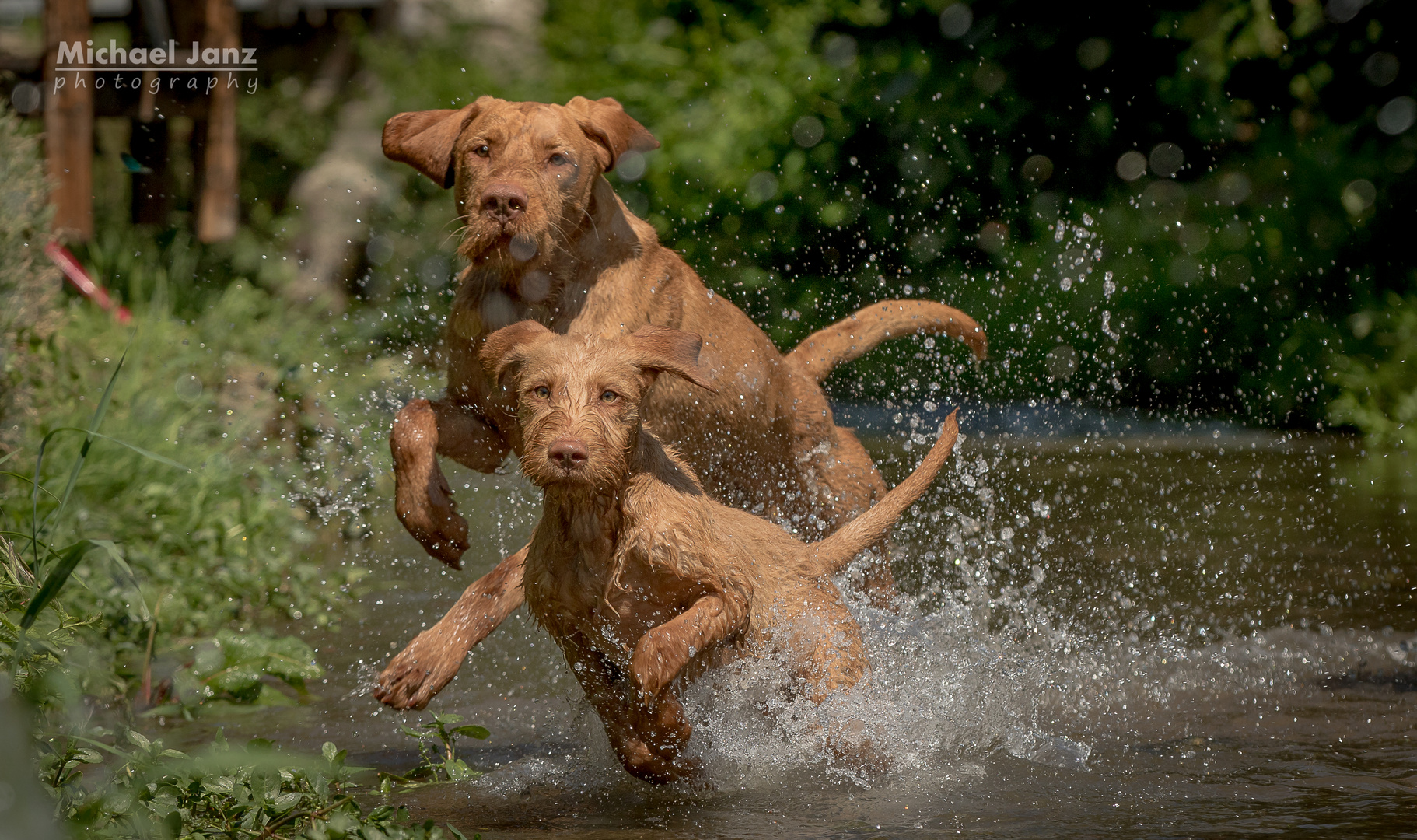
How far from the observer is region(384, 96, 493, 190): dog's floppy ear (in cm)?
462

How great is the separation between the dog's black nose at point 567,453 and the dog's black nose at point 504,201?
940 mm

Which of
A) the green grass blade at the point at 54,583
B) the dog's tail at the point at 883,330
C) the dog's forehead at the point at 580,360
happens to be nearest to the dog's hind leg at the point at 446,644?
the dog's forehead at the point at 580,360

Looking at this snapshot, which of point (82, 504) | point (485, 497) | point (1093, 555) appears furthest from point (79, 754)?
point (485, 497)

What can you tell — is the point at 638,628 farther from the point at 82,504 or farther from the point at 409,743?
the point at 82,504

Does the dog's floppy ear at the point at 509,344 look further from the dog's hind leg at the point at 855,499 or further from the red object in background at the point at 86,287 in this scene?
the red object in background at the point at 86,287

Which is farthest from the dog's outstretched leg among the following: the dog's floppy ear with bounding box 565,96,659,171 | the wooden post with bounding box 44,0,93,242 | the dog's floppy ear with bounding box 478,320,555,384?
the wooden post with bounding box 44,0,93,242

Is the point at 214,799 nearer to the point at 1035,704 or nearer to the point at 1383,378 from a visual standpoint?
the point at 1035,704

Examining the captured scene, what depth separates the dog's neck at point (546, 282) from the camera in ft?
14.7

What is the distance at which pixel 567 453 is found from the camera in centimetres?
357

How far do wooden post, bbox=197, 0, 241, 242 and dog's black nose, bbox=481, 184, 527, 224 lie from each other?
7.72m

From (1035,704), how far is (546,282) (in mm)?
2222

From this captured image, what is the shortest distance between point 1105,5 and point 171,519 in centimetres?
885

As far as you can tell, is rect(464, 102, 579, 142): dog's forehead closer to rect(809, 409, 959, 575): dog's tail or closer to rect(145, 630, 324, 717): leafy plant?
rect(809, 409, 959, 575): dog's tail

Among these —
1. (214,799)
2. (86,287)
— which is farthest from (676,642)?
(86,287)
